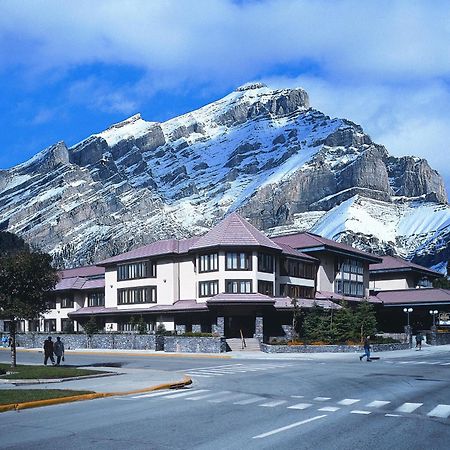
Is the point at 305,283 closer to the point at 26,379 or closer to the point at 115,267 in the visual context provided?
the point at 115,267

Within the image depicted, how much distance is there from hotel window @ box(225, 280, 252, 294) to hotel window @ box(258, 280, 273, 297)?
105 centimetres

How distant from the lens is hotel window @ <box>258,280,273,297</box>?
A: 194 feet

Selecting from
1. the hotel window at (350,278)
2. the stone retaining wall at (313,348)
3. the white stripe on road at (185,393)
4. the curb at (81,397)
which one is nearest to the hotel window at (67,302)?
the hotel window at (350,278)

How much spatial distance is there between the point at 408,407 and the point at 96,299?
63462 millimetres

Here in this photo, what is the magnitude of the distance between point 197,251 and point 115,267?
14.5 meters

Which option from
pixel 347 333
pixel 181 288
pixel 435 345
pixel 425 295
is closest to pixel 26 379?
pixel 347 333

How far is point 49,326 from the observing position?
82688 mm

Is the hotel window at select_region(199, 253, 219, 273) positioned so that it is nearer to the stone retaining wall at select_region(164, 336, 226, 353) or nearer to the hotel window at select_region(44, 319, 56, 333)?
the stone retaining wall at select_region(164, 336, 226, 353)

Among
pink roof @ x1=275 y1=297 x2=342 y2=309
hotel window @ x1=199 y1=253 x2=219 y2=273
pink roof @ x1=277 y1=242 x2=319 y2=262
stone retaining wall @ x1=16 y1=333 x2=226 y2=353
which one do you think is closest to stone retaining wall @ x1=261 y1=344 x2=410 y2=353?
stone retaining wall @ x1=16 y1=333 x2=226 y2=353

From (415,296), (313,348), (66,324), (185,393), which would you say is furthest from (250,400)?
(66,324)

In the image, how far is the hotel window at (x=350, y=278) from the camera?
71.7 m

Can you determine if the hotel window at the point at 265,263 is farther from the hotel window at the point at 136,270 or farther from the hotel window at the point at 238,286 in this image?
the hotel window at the point at 136,270

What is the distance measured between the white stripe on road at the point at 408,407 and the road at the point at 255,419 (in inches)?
0.9

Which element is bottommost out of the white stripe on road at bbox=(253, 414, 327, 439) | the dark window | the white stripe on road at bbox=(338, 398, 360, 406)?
the white stripe on road at bbox=(338, 398, 360, 406)
